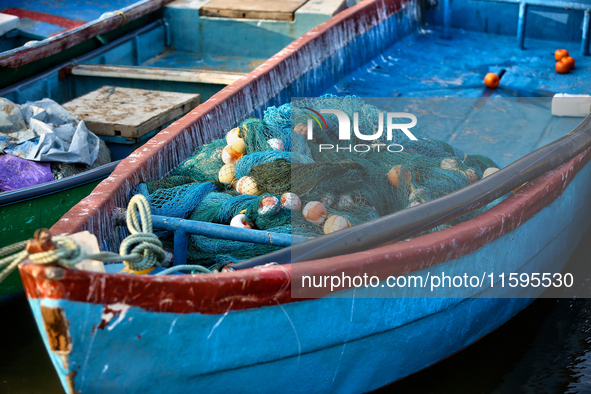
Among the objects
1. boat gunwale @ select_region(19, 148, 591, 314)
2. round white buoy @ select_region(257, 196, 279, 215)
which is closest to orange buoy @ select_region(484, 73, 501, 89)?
boat gunwale @ select_region(19, 148, 591, 314)

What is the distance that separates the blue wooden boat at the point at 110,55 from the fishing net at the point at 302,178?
3.45 feet

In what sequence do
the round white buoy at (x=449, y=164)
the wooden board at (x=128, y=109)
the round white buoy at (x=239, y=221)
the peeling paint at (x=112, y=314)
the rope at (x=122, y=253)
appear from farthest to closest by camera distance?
the wooden board at (x=128, y=109)
the round white buoy at (x=449, y=164)
the round white buoy at (x=239, y=221)
the peeling paint at (x=112, y=314)
the rope at (x=122, y=253)

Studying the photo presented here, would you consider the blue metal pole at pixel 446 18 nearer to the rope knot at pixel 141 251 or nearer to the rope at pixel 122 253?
the rope at pixel 122 253

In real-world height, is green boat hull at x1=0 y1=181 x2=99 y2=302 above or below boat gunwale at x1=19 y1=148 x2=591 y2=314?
below

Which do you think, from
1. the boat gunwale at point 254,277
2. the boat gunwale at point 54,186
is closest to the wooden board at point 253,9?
the boat gunwale at point 54,186

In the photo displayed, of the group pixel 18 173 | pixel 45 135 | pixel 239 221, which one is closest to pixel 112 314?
pixel 239 221

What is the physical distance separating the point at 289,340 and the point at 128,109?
121 inches

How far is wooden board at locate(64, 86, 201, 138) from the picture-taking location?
15.3ft

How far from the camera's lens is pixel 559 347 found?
380 centimetres

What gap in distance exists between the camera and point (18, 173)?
163 inches

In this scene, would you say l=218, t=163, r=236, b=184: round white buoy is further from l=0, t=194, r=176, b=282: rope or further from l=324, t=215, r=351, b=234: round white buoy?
l=0, t=194, r=176, b=282: rope

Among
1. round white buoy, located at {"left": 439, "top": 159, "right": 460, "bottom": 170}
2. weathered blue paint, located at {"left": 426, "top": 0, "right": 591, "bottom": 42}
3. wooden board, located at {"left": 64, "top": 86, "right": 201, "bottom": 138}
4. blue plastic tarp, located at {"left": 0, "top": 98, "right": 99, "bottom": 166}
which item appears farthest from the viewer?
weathered blue paint, located at {"left": 426, "top": 0, "right": 591, "bottom": 42}

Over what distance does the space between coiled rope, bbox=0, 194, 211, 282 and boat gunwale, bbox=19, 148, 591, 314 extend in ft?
0.13

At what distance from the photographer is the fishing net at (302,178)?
3148mm
